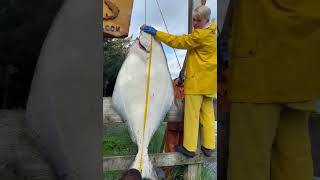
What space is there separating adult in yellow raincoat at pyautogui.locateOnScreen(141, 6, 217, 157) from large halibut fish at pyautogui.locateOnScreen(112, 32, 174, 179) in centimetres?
13

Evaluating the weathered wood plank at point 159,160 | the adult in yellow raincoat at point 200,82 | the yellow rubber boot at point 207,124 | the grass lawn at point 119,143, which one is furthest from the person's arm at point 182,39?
the weathered wood plank at point 159,160

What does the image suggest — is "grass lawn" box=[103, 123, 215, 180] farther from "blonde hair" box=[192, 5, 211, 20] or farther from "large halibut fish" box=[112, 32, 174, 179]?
"blonde hair" box=[192, 5, 211, 20]

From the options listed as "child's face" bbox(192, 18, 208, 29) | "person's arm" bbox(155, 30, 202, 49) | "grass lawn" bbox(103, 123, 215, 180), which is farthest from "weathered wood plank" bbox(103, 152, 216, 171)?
"child's face" bbox(192, 18, 208, 29)

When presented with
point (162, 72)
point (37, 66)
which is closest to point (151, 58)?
point (162, 72)

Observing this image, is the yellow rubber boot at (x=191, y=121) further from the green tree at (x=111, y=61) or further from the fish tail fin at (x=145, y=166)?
the green tree at (x=111, y=61)

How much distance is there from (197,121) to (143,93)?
335mm

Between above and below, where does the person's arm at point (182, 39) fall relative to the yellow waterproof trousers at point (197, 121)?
above

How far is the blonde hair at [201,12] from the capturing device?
2.61 metres

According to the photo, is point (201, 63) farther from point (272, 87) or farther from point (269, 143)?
point (269, 143)

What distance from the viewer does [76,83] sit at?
2.32 metres

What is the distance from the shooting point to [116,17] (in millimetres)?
2463

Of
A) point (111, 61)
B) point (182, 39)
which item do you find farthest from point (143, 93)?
point (182, 39)

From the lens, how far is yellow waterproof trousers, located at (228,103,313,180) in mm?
2479

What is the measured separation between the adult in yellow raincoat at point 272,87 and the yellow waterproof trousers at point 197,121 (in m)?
0.15
